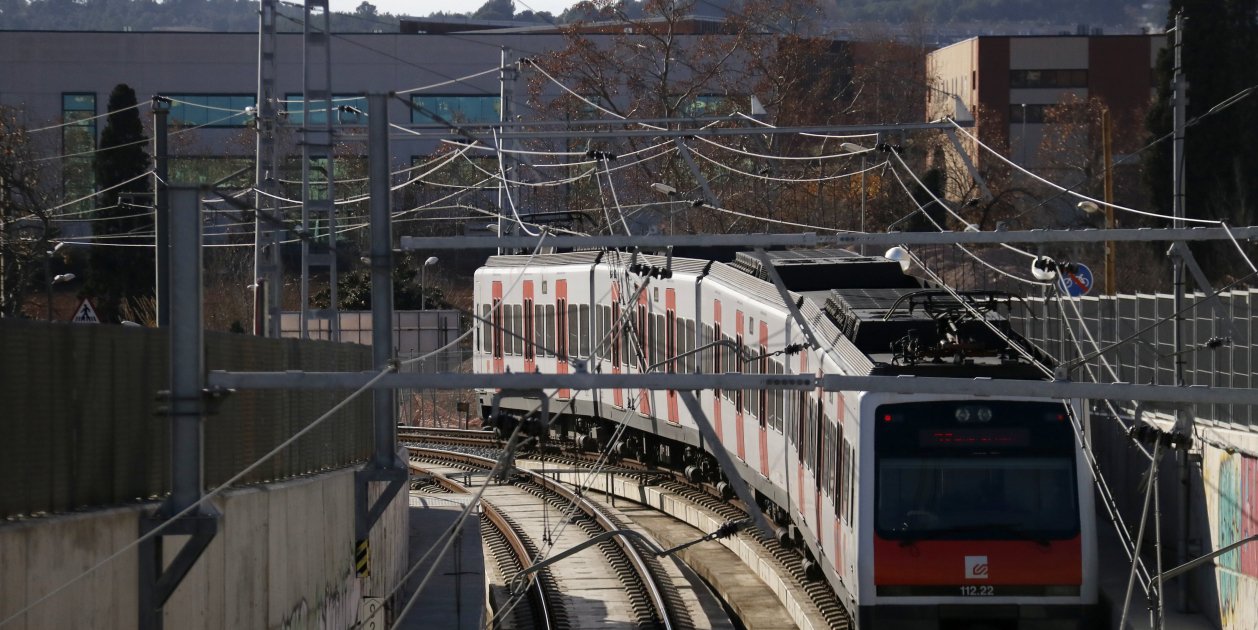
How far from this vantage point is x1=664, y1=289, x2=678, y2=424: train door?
2544 centimetres

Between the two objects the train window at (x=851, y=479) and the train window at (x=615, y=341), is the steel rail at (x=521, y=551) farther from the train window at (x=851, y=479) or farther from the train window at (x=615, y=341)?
the train window at (x=851, y=479)

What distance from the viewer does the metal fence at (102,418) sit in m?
8.04

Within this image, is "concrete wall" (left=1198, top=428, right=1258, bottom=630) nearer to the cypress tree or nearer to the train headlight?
the train headlight

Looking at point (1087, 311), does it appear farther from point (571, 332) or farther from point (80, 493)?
point (80, 493)

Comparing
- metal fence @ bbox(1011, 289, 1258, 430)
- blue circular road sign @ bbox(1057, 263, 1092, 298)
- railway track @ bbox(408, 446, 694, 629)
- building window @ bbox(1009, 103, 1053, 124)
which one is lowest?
railway track @ bbox(408, 446, 694, 629)

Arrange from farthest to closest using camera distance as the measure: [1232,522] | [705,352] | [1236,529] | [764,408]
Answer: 1. [705,352]
2. [764,408]
3. [1232,522]
4. [1236,529]

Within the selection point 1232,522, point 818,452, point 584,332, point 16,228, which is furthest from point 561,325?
point 1232,522

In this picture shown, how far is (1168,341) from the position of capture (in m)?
17.7

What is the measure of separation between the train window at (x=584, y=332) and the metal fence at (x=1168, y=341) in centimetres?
895

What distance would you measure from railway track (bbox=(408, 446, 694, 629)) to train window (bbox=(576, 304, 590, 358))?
7.65 ft

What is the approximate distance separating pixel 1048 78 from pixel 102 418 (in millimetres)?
67371

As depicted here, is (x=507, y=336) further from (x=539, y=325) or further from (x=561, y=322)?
(x=561, y=322)

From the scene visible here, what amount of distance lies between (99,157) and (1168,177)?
91.2 feet

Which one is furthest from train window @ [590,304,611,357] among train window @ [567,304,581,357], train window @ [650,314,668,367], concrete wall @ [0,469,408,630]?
concrete wall @ [0,469,408,630]
